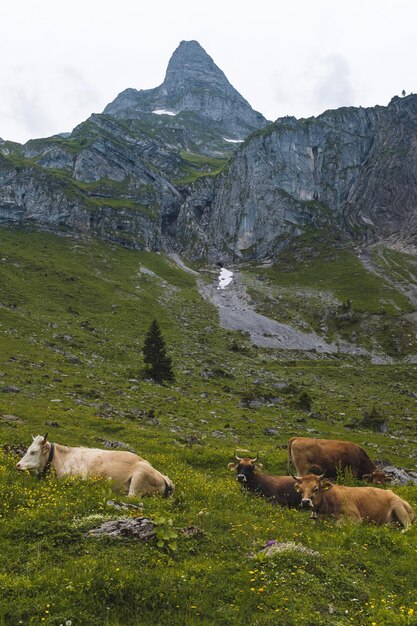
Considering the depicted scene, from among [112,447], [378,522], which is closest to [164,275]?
[112,447]

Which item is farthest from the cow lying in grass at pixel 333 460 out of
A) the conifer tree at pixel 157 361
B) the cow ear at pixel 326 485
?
the conifer tree at pixel 157 361

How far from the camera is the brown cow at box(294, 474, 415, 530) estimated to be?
38.3 feet

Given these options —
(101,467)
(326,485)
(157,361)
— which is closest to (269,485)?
(326,485)

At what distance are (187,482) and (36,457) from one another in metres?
4.51

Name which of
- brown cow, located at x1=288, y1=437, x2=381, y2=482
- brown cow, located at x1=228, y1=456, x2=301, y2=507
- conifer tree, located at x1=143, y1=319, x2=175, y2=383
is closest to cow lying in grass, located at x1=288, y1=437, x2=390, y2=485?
brown cow, located at x1=288, y1=437, x2=381, y2=482

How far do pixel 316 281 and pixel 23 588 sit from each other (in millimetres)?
152676

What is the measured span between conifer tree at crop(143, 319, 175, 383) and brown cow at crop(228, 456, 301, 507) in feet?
103

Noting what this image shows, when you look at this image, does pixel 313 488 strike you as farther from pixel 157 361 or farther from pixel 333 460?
pixel 157 361

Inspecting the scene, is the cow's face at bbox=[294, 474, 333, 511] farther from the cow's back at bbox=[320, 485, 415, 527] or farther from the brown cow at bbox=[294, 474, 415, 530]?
the cow's back at bbox=[320, 485, 415, 527]

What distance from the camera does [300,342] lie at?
93.4 metres

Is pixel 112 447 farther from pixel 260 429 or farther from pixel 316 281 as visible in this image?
pixel 316 281

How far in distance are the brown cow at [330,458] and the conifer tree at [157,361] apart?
95.6ft

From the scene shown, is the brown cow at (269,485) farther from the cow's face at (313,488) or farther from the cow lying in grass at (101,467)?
the cow lying in grass at (101,467)

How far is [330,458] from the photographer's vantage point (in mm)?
16328
